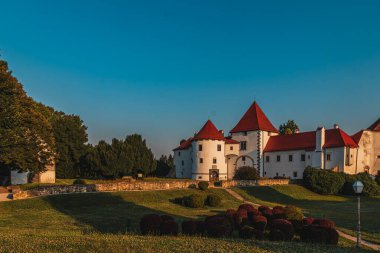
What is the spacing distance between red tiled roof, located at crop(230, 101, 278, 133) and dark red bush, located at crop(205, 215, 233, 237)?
147 ft

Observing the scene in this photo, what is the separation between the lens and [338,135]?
175 ft

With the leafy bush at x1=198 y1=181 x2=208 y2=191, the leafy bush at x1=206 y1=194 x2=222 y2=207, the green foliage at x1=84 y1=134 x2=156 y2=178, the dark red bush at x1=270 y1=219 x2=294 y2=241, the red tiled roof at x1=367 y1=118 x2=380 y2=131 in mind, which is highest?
the red tiled roof at x1=367 y1=118 x2=380 y2=131

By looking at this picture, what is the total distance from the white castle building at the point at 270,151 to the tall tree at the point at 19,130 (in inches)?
1083

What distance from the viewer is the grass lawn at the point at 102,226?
11273 millimetres

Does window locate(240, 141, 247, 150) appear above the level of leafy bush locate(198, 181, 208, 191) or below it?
above

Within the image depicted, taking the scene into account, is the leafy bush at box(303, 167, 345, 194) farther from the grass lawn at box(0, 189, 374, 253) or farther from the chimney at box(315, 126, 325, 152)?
the grass lawn at box(0, 189, 374, 253)

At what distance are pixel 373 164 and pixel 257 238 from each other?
47890 millimetres

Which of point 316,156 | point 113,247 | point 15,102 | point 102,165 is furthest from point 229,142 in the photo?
point 113,247

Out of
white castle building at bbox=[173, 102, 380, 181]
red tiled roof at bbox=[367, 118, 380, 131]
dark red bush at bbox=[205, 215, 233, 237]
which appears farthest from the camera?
red tiled roof at bbox=[367, 118, 380, 131]

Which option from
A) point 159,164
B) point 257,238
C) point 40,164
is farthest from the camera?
point 159,164

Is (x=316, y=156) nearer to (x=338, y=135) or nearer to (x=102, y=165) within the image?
(x=338, y=135)

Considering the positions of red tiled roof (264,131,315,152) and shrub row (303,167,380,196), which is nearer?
shrub row (303,167,380,196)

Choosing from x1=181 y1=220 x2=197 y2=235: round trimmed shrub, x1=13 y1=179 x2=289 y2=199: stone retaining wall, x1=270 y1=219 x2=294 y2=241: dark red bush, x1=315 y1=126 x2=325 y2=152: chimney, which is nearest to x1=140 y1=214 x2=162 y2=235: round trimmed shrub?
x1=181 y1=220 x2=197 y2=235: round trimmed shrub

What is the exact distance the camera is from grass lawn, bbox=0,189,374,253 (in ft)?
37.0
